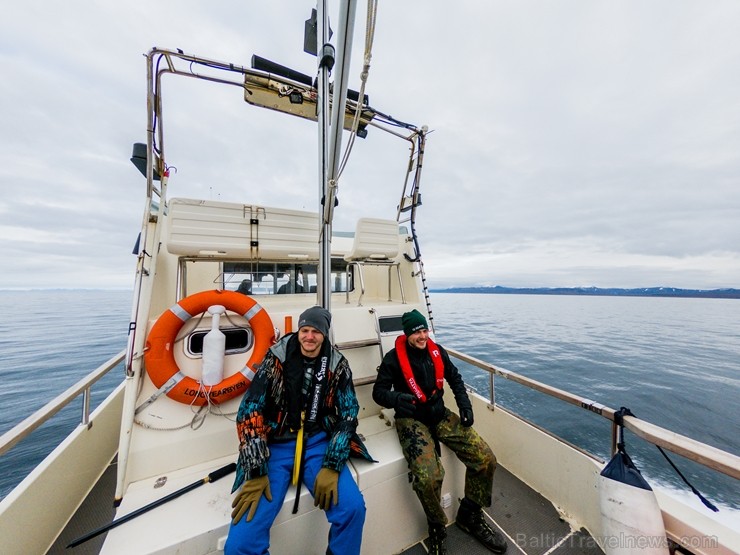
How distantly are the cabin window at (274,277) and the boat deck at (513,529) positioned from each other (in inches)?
81.3

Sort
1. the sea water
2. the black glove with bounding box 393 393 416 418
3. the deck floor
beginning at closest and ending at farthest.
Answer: the deck floor → the black glove with bounding box 393 393 416 418 → the sea water

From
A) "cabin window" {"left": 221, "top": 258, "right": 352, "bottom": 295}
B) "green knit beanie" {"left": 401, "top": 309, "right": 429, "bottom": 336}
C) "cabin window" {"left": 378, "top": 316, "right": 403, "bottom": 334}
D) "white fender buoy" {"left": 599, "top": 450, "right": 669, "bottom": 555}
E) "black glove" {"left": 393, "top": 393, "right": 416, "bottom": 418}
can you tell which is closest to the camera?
"white fender buoy" {"left": 599, "top": 450, "right": 669, "bottom": 555}

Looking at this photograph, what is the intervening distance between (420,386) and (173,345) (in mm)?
1813

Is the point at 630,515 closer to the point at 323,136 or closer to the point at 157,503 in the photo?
the point at 157,503

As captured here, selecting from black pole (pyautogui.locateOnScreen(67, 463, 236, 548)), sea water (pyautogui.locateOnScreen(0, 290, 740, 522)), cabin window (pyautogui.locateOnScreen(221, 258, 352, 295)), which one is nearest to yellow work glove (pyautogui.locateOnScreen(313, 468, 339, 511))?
black pole (pyautogui.locateOnScreen(67, 463, 236, 548))

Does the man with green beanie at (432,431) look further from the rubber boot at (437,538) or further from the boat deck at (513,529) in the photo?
the boat deck at (513,529)

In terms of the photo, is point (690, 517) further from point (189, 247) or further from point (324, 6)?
point (324, 6)

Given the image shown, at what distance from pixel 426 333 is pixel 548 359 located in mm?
8674

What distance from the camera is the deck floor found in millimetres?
1769

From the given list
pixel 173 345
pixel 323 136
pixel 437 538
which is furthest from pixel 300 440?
pixel 323 136

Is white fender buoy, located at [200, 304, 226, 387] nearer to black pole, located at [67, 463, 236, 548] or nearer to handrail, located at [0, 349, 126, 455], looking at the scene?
black pole, located at [67, 463, 236, 548]

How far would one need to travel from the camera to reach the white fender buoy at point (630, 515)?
4.43ft

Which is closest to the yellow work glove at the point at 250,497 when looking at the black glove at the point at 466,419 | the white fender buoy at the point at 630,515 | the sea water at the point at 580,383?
the black glove at the point at 466,419

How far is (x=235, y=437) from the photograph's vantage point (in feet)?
6.59
